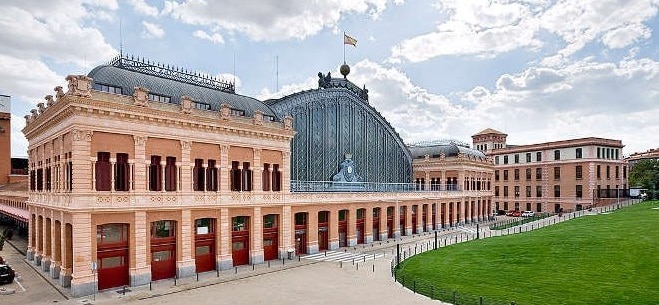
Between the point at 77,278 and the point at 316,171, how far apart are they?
31250mm

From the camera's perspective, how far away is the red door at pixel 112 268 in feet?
104

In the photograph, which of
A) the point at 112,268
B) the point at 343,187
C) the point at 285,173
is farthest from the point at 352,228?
the point at 112,268

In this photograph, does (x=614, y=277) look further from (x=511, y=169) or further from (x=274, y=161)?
(x=511, y=169)

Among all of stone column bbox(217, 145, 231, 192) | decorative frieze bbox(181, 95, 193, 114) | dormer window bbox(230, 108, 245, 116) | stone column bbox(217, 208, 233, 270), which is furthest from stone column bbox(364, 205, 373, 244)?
decorative frieze bbox(181, 95, 193, 114)

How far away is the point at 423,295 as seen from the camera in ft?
97.0

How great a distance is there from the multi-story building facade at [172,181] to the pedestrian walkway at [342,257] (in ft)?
6.21

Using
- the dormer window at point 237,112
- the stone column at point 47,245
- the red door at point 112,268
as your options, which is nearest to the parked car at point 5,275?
the stone column at point 47,245

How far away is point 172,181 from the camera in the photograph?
35.7 m

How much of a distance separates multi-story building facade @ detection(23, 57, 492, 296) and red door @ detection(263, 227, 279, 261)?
0.11 metres

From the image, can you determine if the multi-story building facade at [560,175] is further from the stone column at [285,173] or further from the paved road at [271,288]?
the stone column at [285,173]

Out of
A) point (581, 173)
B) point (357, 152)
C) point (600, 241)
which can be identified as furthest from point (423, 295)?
point (581, 173)

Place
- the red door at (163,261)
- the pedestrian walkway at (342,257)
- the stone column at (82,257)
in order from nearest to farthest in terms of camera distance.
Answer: the stone column at (82,257)
the red door at (163,261)
the pedestrian walkway at (342,257)

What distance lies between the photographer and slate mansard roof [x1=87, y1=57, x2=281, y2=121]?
36781 millimetres

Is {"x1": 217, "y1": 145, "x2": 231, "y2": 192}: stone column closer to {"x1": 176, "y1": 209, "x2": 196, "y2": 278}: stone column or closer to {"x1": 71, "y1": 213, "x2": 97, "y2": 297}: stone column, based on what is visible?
{"x1": 176, "y1": 209, "x2": 196, "y2": 278}: stone column
